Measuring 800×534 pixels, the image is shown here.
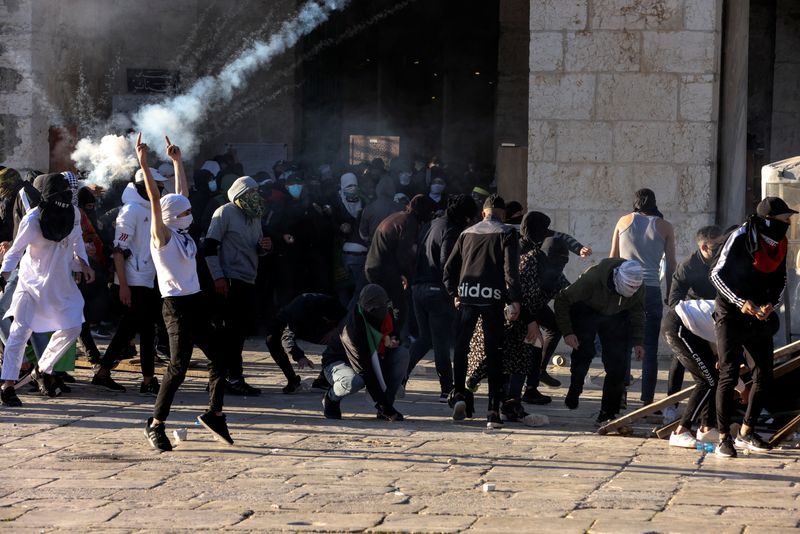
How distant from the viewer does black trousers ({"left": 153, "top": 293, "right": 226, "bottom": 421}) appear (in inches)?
312

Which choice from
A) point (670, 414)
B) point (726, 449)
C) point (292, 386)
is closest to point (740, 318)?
point (726, 449)

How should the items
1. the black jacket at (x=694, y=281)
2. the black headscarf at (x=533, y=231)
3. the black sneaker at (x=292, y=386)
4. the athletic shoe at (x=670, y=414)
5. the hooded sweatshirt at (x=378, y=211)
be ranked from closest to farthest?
the athletic shoe at (x=670, y=414) < the black jacket at (x=694, y=281) < the black headscarf at (x=533, y=231) < the black sneaker at (x=292, y=386) < the hooded sweatshirt at (x=378, y=211)

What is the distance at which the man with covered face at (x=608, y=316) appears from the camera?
29.7 feet

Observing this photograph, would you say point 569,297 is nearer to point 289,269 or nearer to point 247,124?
point 289,269

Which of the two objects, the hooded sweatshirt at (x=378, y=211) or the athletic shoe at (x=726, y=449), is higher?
the hooded sweatshirt at (x=378, y=211)

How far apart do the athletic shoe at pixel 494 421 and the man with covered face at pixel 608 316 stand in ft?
2.31

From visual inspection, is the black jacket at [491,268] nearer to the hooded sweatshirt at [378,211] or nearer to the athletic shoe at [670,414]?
the athletic shoe at [670,414]

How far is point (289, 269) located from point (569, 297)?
4.76 meters

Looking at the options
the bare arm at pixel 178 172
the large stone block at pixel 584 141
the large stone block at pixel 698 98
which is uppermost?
the large stone block at pixel 698 98

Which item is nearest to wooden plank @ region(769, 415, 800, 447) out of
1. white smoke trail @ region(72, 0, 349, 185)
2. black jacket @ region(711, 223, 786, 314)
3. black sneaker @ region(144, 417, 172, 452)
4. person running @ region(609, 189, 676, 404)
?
black jacket @ region(711, 223, 786, 314)

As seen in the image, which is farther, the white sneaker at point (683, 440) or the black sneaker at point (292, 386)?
the black sneaker at point (292, 386)

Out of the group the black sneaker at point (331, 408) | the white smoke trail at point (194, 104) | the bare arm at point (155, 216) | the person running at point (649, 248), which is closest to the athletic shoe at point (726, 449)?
the person running at point (649, 248)

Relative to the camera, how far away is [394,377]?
30.6 feet

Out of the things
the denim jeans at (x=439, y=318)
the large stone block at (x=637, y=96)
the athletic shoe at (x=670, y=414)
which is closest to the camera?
the athletic shoe at (x=670, y=414)
